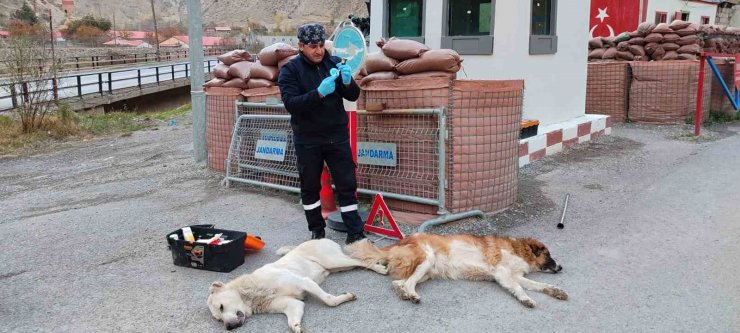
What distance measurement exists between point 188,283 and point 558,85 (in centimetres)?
698

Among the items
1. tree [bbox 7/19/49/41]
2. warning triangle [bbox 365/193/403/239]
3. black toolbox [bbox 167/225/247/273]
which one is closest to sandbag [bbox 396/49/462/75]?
warning triangle [bbox 365/193/403/239]

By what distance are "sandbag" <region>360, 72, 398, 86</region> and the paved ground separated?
4.86ft

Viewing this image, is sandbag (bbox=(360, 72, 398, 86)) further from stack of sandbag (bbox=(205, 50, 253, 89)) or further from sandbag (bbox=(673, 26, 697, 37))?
sandbag (bbox=(673, 26, 697, 37))

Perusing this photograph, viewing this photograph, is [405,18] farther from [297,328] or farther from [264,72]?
[297,328]

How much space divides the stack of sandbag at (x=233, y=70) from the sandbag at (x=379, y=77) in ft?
6.02

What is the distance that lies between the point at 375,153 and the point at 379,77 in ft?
2.45

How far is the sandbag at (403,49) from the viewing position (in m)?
5.53

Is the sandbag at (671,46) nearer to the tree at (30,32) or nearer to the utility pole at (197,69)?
the utility pole at (197,69)

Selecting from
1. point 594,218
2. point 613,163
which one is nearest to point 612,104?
point 613,163

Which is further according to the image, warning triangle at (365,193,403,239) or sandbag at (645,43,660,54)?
sandbag at (645,43,660,54)

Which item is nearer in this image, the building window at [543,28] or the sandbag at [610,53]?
the building window at [543,28]

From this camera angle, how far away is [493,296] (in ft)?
12.6

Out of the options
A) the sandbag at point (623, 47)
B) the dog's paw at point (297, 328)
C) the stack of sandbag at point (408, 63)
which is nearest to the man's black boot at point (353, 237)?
the dog's paw at point (297, 328)

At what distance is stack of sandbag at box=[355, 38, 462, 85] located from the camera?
5309 millimetres
